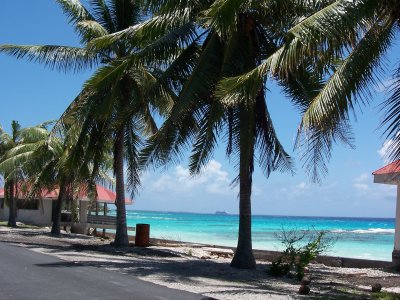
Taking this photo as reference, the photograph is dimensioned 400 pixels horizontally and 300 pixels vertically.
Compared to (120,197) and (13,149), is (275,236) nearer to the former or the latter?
(120,197)

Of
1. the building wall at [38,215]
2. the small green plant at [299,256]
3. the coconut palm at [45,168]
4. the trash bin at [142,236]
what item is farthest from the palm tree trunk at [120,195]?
the building wall at [38,215]

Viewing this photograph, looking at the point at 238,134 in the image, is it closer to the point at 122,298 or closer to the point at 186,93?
the point at 186,93

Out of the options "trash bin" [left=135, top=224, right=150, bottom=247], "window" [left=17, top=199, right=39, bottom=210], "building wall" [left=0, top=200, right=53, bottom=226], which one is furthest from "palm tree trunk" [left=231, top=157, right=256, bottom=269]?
"window" [left=17, top=199, right=39, bottom=210]

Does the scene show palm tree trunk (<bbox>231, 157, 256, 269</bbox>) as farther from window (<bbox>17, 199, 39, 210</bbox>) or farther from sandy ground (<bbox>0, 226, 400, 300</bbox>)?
window (<bbox>17, 199, 39, 210</bbox>)

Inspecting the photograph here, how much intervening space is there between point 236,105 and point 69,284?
19.0 feet

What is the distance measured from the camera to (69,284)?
10945 mm

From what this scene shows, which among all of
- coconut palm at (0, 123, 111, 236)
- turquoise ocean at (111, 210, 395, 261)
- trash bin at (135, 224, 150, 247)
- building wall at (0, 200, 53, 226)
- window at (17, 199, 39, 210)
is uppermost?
coconut palm at (0, 123, 111, 236)

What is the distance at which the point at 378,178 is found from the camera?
17188 mm

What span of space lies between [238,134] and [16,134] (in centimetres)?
2439

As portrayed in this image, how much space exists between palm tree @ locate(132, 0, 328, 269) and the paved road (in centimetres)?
395

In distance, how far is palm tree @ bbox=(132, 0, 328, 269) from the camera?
1503 cm

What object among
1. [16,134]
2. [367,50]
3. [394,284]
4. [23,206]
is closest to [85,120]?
[394,284]

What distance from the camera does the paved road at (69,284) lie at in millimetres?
9852

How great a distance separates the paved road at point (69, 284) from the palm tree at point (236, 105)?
13.0 ft
